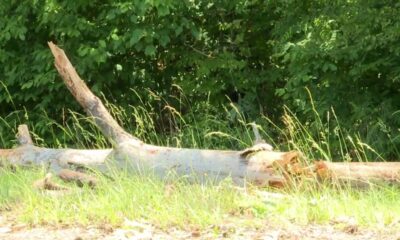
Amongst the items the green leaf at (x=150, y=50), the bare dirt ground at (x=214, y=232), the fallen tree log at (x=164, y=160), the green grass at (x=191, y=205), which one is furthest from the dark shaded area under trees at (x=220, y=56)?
the bare dirt ground at (x=214, y=232)

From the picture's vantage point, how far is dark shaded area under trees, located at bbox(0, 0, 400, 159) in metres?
8.84

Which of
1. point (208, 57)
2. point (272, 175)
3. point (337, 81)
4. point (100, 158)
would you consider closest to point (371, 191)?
point (272, 175)

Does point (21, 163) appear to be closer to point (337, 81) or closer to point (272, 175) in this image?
point (272, 175)

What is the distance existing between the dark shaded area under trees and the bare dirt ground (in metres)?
3.23

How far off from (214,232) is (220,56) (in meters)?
6.22

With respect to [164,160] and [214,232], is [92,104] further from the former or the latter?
[214,232]

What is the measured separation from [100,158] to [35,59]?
403 centimetres

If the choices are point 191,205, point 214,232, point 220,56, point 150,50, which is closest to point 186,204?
point 191,205

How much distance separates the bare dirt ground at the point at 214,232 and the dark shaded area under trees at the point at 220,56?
3.23 m

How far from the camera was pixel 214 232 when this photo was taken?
520 cm

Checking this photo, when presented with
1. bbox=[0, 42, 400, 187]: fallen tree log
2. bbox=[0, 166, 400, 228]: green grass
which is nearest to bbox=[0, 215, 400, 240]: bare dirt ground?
bbox=[0, 166, 400, 228]: green grass

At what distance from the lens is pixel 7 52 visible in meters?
11.2

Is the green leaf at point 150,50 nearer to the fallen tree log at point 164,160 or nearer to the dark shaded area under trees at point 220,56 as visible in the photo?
the dark shaded area under trees at point 220,56

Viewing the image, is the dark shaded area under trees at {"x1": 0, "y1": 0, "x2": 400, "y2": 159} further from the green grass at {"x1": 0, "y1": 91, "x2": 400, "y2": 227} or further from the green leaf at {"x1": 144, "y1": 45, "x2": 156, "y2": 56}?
the green grass at {"x1": 0, "y1": 91, "x2": 400, "y2": 227}
